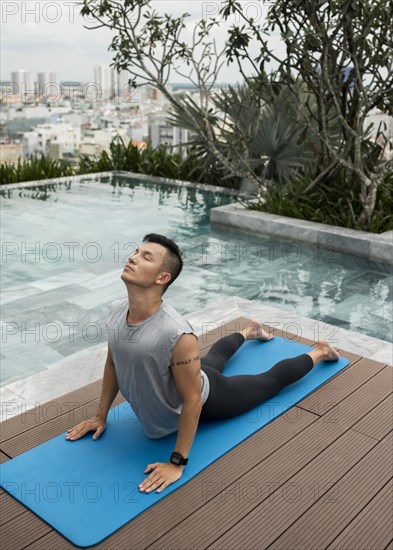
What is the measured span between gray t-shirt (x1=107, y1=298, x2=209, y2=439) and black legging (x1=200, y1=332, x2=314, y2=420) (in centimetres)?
22

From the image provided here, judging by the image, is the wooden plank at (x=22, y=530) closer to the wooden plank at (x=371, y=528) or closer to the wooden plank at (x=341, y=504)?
the wooden plank at (x=341, y=504)

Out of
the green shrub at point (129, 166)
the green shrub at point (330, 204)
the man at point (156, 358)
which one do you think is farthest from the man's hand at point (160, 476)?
the green shrub at point (129, 166)

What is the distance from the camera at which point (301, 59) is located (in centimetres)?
602

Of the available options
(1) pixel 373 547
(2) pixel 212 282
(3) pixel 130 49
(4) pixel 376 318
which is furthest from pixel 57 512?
(3) pixel 130 49

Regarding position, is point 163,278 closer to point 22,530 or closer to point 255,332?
point 22,530

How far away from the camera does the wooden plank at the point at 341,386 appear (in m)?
2.70

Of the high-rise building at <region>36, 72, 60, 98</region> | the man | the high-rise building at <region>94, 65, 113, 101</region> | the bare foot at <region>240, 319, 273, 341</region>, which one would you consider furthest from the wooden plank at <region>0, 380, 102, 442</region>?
the high-rise building at <region>36, 72, 60, 98</region>

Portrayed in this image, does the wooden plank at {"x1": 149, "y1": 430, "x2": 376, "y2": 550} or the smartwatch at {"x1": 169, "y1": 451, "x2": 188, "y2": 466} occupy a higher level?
the smartwatch at {"x1": 169, "y1": 451, "x2": 188, "y2": 466}

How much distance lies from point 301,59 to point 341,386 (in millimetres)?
4018

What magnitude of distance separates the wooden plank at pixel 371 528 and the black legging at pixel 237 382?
0.64 meters

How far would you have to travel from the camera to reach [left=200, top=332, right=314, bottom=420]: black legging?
8.07 feet

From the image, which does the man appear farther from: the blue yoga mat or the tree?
the tree

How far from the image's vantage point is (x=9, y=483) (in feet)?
6.97

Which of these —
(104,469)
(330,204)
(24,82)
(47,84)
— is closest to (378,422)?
(104,469)
